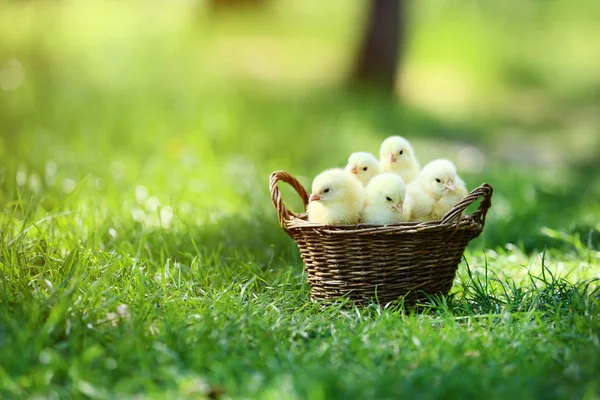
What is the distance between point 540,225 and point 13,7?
24.7 ft

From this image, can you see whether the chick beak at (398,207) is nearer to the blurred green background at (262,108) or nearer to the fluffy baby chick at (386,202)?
the fluffy baby chick at (386,202)

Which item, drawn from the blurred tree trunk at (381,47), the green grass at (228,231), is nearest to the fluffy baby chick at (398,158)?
the green grass at (228,231)

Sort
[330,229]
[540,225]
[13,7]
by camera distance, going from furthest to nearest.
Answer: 1. [13,7]
2. [540,225]
3. [330,229]

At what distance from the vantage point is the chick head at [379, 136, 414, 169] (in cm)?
364

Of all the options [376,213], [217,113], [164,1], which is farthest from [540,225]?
[164,1]

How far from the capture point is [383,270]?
10.4 ft

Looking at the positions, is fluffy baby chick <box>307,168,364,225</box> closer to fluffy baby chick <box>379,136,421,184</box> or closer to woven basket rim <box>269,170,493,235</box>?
woven basket rim <box>269,170,493,235</box>

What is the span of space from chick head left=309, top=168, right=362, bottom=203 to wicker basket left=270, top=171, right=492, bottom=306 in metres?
0.13

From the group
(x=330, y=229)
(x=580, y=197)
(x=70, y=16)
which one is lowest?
(x=580, y=197)

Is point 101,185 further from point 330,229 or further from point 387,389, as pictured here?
point 387,389

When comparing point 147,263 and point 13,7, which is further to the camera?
point 13,7

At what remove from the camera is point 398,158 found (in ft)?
12.1

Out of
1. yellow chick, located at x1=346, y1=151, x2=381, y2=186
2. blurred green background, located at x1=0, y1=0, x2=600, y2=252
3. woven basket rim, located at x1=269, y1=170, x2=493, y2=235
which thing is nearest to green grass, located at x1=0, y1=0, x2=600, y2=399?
blurred green background, located at x1=0, y1=0, x2=600, y2=252

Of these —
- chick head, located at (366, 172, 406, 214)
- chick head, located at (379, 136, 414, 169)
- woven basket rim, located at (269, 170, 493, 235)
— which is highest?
chick head, located at (379, 136, 414, 169)
